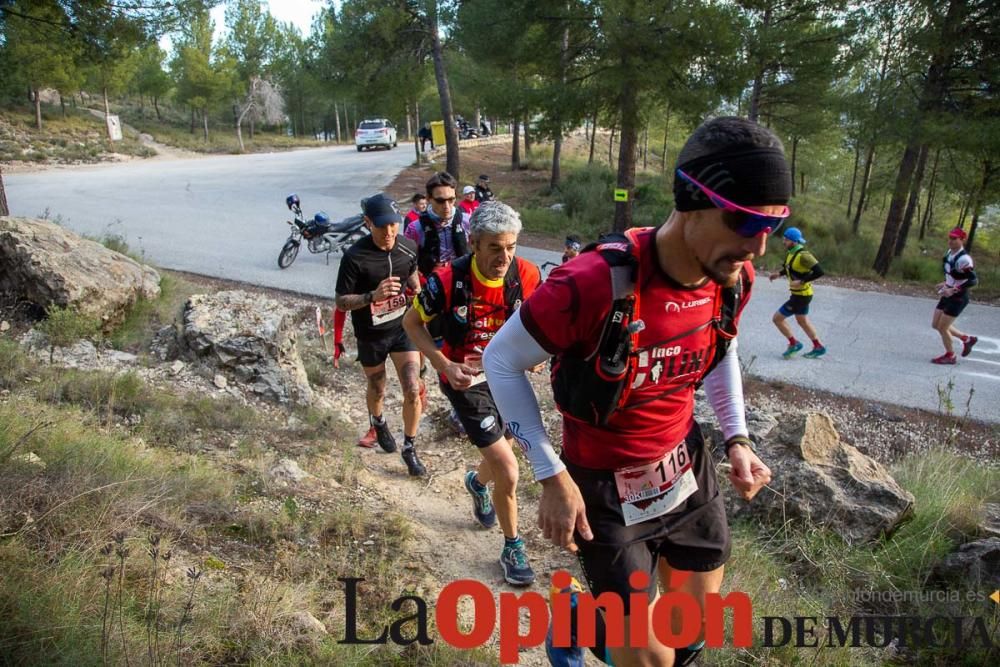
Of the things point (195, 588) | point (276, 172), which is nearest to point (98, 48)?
point (195, 588)

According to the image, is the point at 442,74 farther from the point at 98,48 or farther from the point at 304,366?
the point at 304,366

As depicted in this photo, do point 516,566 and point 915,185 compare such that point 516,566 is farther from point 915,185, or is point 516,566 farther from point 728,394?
point 915,185

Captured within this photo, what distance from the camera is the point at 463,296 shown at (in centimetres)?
371

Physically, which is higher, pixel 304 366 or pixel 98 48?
pixel 98 48

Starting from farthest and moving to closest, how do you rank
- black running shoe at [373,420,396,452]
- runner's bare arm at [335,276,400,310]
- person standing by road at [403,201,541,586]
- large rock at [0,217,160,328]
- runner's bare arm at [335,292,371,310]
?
large rock at [0,217,160,328], black running shoe at [373,420,396,452], runner's bare arm at [335,292,371,310], runner's bare arm at [335,276,400,310], person standing by road at [403,201,541,586]

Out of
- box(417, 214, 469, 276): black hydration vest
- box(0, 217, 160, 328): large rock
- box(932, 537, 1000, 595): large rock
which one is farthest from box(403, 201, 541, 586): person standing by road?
box(0, 217, 160, 328): large rock

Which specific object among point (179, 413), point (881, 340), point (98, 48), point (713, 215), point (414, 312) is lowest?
→ point (881, 340)

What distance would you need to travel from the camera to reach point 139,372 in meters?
5.86

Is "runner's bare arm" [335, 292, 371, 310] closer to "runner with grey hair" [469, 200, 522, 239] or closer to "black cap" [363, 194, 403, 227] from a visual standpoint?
"black cap" [363, 194, 403, 227]

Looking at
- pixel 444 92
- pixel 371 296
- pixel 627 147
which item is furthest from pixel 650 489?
pixel 444 92

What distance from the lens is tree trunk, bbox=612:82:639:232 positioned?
555 inches

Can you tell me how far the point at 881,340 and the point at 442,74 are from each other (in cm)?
1643

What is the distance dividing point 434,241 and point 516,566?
3454 millimetres

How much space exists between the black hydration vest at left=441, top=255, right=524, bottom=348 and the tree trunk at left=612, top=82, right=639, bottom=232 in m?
10.1
